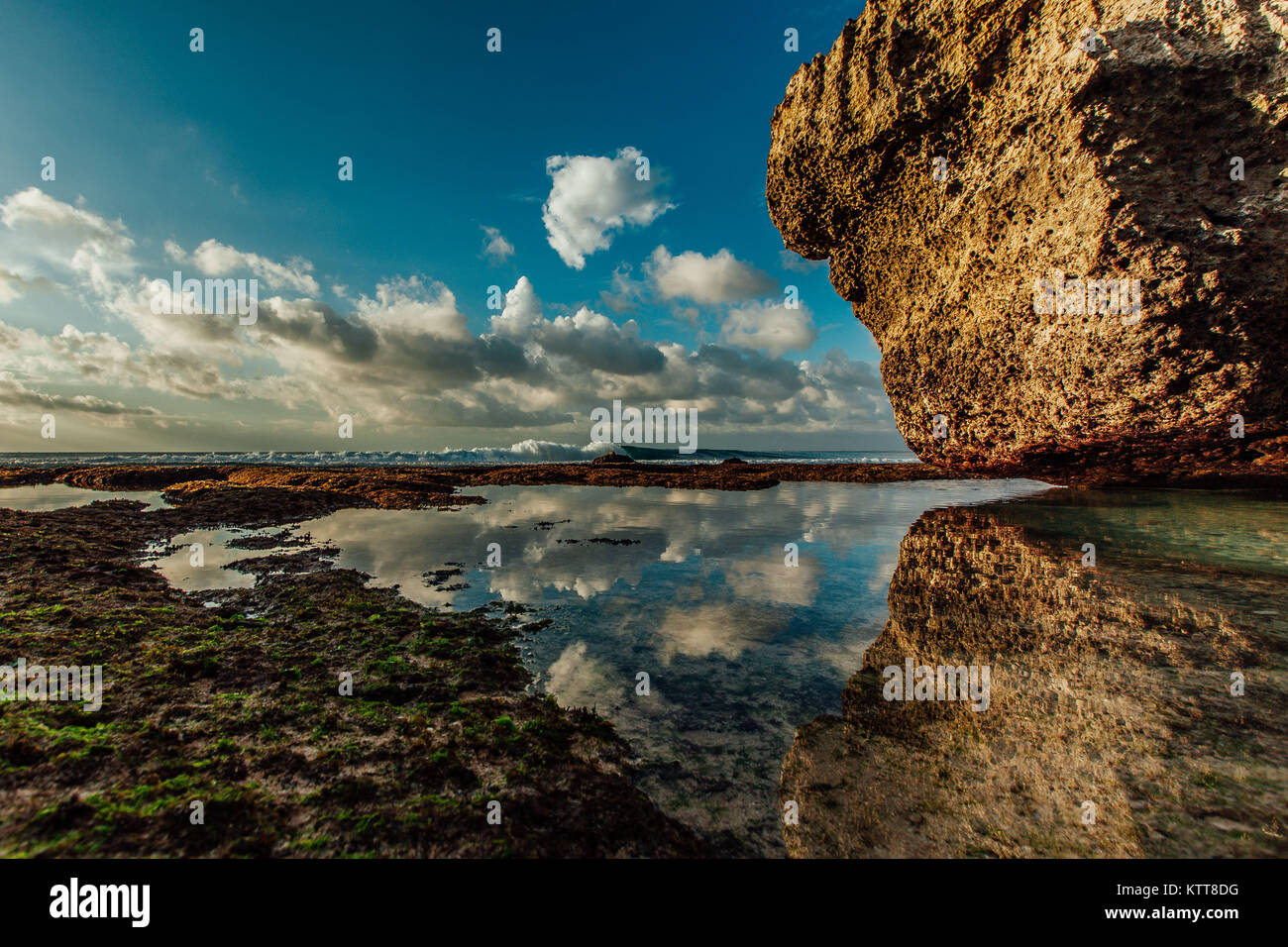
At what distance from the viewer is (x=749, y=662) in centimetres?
571

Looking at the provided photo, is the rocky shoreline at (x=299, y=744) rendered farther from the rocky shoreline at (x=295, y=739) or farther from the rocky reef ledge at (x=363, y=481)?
the rocky reef ledge at (x=363, y=481)

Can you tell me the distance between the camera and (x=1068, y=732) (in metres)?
4.08

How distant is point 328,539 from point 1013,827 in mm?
15160

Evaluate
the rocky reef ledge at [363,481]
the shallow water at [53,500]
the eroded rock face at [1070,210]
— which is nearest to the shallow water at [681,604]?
the rocky reef ledge at [363,481]

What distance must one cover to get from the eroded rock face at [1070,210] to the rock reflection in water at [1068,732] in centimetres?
348

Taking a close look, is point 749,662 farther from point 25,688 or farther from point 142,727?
point 25,688

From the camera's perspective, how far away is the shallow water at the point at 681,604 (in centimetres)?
397

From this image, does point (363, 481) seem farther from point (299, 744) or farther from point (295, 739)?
point (299, 744)

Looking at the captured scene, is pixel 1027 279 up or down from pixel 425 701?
up

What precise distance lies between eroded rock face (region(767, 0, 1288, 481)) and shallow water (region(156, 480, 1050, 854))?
5.05 metres

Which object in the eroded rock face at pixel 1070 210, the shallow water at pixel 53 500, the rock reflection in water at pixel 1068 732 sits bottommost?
the rock reflection in water at pixel 1068 732

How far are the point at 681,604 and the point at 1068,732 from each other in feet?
16.0

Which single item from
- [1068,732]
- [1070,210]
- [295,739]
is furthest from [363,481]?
[1070,210]
